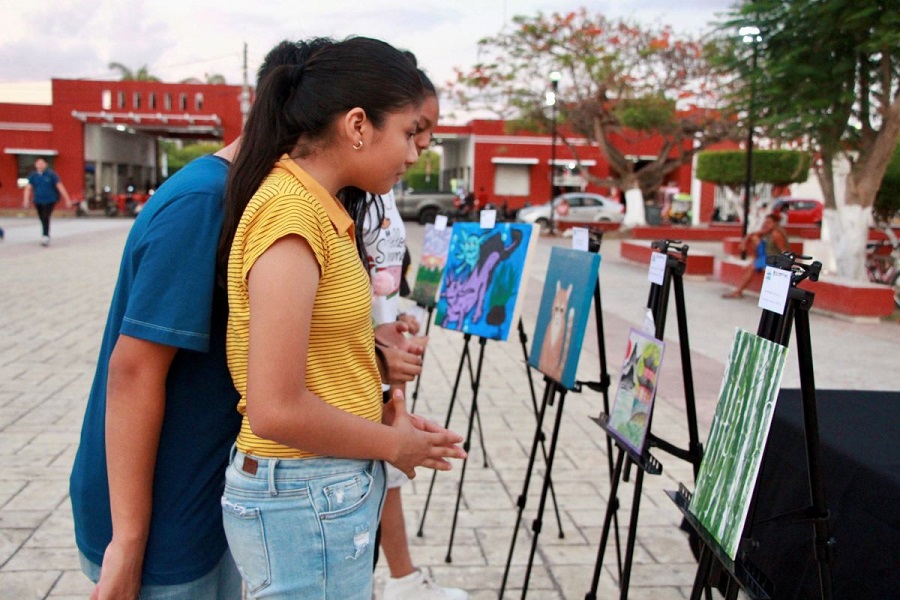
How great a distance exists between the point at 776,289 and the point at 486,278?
1.93 m

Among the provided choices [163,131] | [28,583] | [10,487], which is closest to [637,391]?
[28,583]

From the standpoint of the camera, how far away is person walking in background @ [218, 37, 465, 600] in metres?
1.46

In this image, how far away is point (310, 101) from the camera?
5.01 ft

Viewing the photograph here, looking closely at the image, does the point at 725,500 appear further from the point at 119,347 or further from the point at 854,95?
the point at 854,95

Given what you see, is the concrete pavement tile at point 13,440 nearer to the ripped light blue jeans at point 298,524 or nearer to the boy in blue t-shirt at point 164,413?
the boy in blue t-shirt at point 164,413

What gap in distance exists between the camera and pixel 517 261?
3545mm

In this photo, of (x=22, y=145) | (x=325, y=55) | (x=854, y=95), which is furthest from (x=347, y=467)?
(x=22, y=145)

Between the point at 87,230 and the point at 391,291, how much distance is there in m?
24.8

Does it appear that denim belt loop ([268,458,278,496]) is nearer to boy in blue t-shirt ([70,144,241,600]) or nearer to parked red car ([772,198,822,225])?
boy in blue t-shirt ([70,144,241,600])

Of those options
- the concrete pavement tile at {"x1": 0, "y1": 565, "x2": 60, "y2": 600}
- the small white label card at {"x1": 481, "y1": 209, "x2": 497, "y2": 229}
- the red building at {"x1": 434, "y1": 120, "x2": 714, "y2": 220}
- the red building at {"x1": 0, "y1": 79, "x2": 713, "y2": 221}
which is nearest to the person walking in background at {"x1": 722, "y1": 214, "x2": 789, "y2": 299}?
the small white label card at {"x1": 481, "y1": 209, "x2": 497, "y2": 229}

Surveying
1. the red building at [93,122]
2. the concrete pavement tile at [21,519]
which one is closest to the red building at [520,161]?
the red building at [93,122]

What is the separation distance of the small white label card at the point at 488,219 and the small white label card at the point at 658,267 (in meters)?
1.18

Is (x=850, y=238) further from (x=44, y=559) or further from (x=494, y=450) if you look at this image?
(x=44, y=559)

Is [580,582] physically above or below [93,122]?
below
